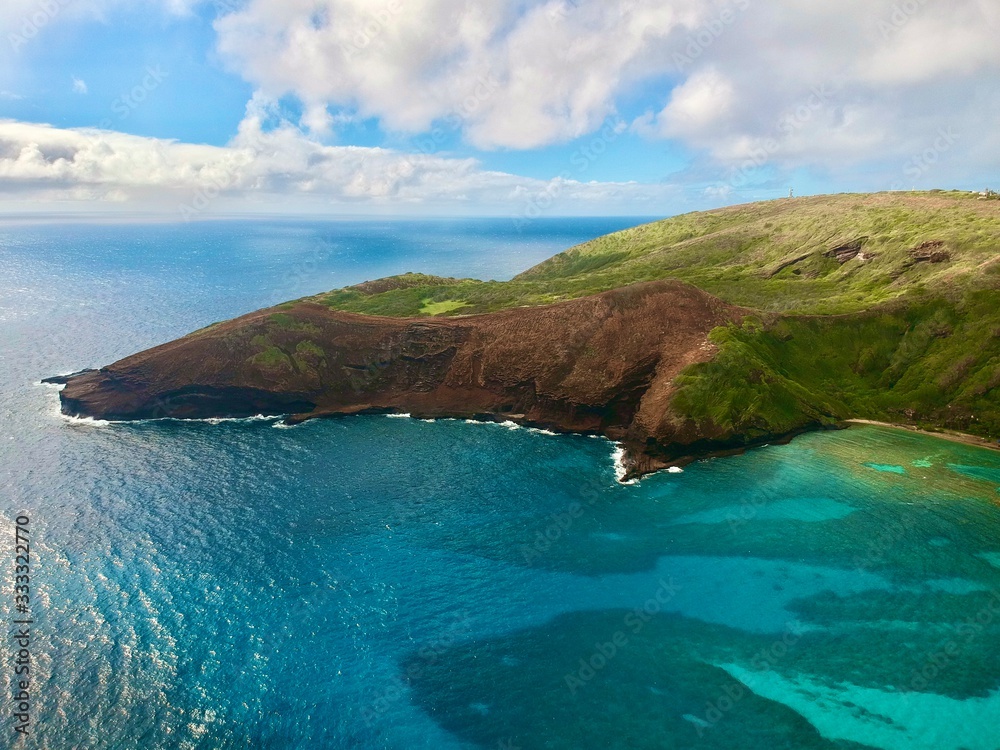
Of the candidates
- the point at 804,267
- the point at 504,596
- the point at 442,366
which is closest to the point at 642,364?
the point at 442,366

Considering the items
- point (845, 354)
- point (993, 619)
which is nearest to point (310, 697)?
point (993, 619)

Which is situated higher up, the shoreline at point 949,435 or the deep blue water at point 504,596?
the shoreline at point 949,435

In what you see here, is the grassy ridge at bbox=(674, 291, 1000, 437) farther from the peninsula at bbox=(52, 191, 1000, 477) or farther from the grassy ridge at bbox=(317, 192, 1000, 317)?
the grassy ridge at bbox=(317, 192, 1000, 317)

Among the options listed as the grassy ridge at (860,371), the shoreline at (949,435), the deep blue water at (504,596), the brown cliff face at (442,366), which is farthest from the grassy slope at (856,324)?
the brown cliff face at (442,366)

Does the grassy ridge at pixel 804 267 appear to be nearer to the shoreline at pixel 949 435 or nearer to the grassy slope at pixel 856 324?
the grassy slope at pixel 856 324

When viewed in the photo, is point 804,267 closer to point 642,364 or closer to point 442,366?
point 642,364

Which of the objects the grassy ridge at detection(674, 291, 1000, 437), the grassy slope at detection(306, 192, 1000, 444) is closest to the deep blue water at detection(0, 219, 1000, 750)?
the grassy ridge at detection(674, 291, 1000, 437)
